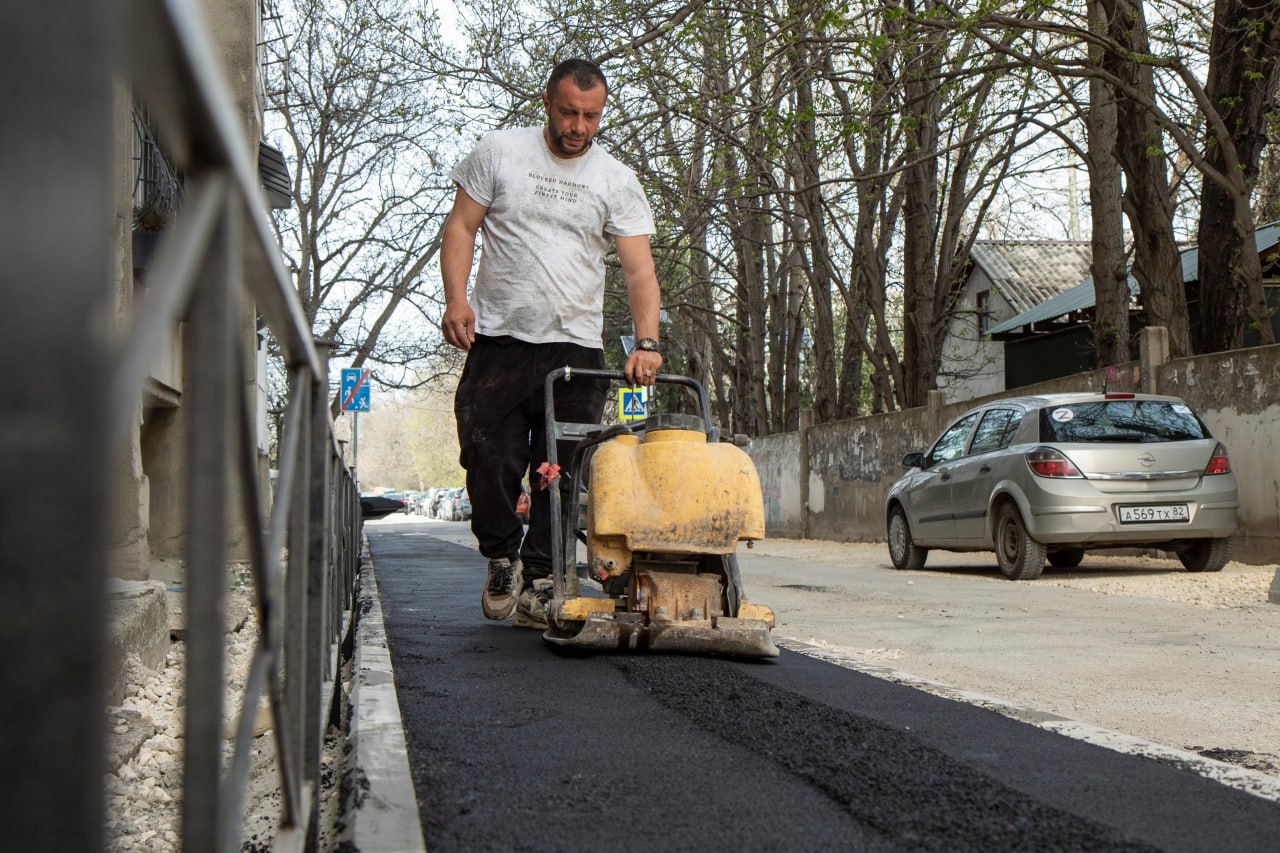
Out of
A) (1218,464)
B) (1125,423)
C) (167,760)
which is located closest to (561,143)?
(167,760)

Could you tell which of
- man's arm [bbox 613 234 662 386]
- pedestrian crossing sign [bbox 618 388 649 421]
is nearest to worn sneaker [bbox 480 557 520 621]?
man's arm [bbox 613 234 662 386]

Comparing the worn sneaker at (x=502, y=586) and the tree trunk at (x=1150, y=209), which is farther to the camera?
the tree trunk at (x=1150, y=209)

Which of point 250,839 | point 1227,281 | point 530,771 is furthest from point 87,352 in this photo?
point 1227,281

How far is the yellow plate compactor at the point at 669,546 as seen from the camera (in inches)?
182

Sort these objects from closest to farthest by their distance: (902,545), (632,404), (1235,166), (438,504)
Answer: (1235,166) → (902,545) → (632,404) → (438,504)

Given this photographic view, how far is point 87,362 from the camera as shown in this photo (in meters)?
0.67

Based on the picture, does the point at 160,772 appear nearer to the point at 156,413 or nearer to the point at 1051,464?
the point at 156,413

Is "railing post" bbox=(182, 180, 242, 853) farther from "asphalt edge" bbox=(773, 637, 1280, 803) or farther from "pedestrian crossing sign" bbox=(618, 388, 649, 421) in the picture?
"pedestrian crossing sign" bbox=(618, 388, 649, 421)

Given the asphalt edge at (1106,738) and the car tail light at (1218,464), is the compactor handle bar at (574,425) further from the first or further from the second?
the car tail light at (1218,464)

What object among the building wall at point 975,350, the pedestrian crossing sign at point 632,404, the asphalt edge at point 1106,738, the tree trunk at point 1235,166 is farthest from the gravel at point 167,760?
the building wall at point 975,350

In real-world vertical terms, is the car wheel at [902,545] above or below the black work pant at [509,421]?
below

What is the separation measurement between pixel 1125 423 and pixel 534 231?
6.74 meters

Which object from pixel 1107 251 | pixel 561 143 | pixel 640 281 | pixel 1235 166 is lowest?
pixel 640 281

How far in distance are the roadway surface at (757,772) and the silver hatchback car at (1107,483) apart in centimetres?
637
